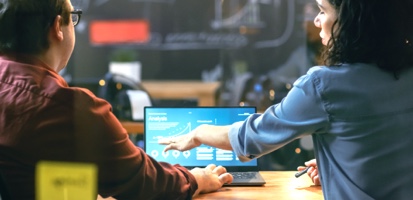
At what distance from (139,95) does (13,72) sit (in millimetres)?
1751

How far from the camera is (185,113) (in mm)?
1898

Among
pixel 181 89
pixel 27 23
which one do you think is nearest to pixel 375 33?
pixel 27 23

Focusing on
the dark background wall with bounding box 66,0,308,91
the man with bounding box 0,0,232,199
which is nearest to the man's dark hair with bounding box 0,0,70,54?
the man with bounding box 0,0,232,199

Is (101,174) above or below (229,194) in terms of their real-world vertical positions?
above

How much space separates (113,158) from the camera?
4.42 feet

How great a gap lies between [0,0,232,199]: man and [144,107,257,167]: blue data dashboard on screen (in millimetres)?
483

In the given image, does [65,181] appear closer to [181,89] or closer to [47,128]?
[47,128]

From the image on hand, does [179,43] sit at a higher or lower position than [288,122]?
lower

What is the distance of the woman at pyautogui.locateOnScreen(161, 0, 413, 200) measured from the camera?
4.25 feet

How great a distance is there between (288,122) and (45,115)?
0.48 metres

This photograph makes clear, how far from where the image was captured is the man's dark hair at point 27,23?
4.30ft

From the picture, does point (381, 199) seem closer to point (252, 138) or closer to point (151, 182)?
point (252, 138)

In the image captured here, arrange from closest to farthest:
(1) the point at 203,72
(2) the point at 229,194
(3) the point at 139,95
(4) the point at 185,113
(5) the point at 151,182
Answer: (5) the point at 151,182 → (2) the point at 229,194 → (4) the point at 185,113 → (3) the point at 139,95 → (1) the point at 203,72

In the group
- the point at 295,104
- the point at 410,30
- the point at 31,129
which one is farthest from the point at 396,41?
the point at 31,129
